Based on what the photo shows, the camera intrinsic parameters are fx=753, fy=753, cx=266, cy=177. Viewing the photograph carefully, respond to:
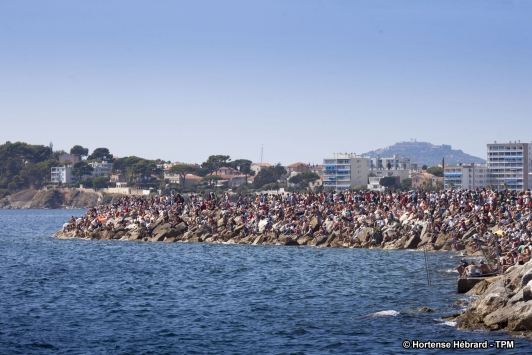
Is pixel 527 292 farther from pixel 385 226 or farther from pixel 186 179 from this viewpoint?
pixel 186 179

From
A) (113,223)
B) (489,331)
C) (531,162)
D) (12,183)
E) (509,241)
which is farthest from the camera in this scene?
(12,183)

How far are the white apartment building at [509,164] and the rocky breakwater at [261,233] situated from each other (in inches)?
4892

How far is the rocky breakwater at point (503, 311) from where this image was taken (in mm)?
20188

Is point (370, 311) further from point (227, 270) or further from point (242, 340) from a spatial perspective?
point (227, 270)

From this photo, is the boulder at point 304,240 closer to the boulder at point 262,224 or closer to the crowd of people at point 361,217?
the crowd of people at point 361,217

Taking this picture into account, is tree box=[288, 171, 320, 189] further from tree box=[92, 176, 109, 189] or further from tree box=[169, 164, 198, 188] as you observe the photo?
tree box=[92, 176, 109, 189]

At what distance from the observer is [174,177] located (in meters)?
187

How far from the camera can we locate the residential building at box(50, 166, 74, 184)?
639 feet

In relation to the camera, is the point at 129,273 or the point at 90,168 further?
the point at 90,168

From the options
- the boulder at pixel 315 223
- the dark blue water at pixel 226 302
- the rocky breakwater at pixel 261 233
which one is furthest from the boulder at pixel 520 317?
the boulder at pixel 315 223

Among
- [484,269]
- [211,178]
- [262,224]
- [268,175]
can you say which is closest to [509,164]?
[268,175]

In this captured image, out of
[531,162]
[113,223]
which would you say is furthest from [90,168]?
[113,223]

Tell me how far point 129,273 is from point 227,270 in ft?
16.1

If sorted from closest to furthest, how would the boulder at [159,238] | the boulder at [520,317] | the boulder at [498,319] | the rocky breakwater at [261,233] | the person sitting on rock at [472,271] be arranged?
the boulder at [520,317]
the boulder at [498,319]
the person sitting on rock at [472,271]
the rocky breakwater at [261,233]
the boulder at [159,238]
